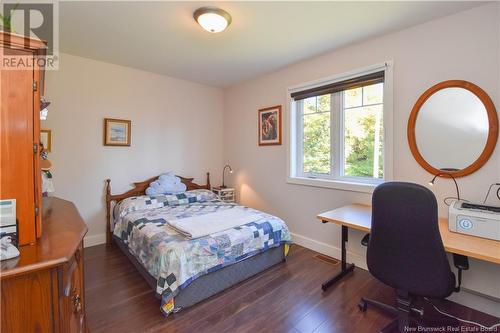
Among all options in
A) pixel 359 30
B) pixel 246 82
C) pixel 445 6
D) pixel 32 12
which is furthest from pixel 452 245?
pixel 32 12

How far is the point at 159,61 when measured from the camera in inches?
127

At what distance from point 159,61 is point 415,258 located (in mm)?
3447

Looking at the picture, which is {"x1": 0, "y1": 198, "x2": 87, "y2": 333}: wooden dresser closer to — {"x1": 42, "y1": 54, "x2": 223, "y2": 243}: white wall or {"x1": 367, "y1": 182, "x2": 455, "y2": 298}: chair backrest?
{"x1": 367, "y1": 182, "x2": 455, "y2": 298}: chair backrest

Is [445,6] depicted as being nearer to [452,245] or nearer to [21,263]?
[452,245]

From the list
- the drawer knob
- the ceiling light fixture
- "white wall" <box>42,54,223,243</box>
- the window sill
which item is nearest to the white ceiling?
the ceiling light fixture

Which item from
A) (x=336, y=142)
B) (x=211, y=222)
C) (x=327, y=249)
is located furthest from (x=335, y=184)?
(x=211, y=222)

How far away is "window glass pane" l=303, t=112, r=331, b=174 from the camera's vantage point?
10.3 ft

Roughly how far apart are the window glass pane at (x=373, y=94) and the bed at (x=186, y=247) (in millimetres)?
1728

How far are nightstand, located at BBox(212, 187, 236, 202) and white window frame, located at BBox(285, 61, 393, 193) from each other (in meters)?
1.24

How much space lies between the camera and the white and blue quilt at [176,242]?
193cm

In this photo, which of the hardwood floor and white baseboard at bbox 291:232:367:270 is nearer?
the hardwood floor

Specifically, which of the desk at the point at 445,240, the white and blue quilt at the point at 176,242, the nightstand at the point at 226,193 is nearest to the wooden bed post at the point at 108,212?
the white and blue quilt at the point at 176,242

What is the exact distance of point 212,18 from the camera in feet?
6.81

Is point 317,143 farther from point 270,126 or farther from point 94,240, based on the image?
point 94,240
